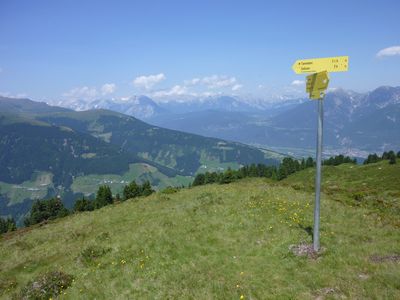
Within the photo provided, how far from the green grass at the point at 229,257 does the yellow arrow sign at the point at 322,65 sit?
26.1 feet

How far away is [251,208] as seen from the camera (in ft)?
82.9

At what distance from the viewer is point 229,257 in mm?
17531

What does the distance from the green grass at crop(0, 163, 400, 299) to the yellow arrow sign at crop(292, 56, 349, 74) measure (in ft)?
26.1

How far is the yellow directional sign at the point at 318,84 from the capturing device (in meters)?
15.0

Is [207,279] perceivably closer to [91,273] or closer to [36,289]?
[91,273]

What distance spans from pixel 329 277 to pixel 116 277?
954 centimetres

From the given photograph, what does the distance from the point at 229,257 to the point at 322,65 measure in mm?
9691

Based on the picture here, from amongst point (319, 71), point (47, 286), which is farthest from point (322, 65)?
point (47, 286)

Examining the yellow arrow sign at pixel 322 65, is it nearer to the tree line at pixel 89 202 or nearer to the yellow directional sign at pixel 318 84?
→ the yellow directional sign at pixel 318 84

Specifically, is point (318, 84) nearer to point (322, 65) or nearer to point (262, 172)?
point (322, 65)

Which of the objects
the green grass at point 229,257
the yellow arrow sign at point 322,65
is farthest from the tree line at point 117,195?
the yellow arrow sign at point 322,65

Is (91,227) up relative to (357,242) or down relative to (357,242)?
down

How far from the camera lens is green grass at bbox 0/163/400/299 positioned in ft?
45.1

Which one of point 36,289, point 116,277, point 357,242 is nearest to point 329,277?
point 357,242
